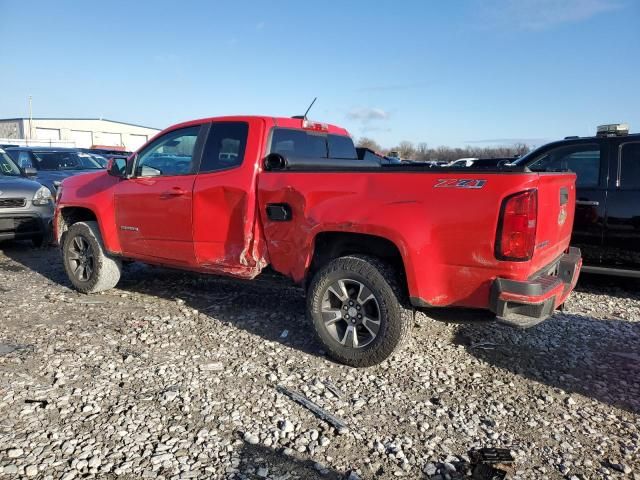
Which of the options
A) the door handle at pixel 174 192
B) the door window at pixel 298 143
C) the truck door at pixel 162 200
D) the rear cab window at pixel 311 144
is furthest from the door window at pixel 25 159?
the door window at pixel 298 143

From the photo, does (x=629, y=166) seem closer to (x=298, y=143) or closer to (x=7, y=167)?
(x=298, y=143)

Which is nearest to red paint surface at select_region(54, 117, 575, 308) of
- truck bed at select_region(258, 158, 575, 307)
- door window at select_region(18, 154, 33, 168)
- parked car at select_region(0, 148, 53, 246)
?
truck bed at select_region(258, 158, 575, 307)

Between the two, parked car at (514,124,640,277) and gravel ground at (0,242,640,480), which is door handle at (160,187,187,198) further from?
parked car at (514,124,640,277)

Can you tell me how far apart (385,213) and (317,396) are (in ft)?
4.51

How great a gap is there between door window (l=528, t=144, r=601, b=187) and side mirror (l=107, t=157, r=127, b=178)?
4.59 metres

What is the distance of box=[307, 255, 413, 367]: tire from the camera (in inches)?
144

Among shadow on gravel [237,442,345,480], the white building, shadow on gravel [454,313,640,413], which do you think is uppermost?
the white building

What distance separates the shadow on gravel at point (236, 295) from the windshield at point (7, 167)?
1883 mm

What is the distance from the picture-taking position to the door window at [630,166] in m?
5.44

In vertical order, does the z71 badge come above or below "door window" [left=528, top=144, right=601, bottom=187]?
below

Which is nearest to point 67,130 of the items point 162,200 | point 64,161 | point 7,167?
point 64,161

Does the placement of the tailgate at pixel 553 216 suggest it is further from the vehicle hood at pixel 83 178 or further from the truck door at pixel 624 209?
the vehicle hood at pixel 83 178

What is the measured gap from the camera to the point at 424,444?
290cm

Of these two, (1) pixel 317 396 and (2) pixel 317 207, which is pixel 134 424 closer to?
(1) pixel 317 396
